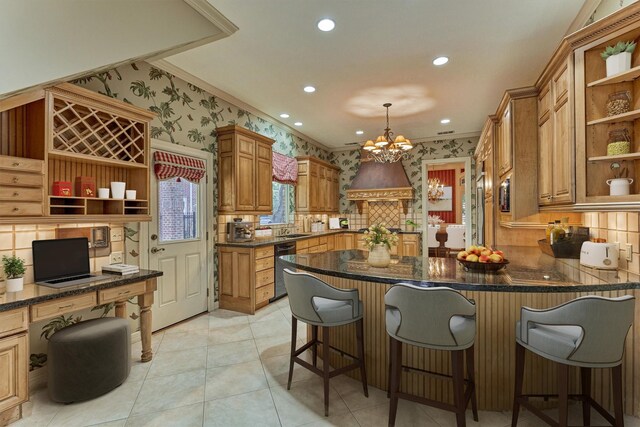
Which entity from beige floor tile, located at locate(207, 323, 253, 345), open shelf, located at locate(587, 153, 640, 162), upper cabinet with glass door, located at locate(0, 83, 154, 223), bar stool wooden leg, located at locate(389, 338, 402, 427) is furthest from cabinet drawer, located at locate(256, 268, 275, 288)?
open shelf, located at locate(587, 153, 640, 162)

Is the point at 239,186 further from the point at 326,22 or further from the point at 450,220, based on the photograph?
the point at 450,220

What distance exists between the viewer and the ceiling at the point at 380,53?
250 centimetres

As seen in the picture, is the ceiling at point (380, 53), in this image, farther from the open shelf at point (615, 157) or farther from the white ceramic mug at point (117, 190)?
the white ceramic mug at point (117, 190)

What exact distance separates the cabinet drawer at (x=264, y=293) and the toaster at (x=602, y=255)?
3.48m

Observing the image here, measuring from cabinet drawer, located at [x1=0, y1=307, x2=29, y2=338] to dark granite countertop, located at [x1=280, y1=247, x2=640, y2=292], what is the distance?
1.81 metres

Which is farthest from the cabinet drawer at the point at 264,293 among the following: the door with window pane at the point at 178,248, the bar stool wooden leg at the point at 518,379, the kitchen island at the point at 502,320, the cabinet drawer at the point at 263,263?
the bar stool wooden leg at the point at 518,379

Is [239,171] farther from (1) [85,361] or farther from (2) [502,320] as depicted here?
(2) [502,320]

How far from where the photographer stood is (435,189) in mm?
10625

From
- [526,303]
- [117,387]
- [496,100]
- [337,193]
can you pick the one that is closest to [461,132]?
[496,100]

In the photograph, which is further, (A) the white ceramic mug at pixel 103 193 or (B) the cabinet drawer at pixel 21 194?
(A) the white ceramic mug at pixel 103 193

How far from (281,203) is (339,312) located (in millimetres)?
3982

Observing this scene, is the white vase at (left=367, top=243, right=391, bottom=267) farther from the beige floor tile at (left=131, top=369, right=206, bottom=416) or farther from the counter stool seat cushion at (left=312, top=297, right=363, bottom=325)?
the beige floor tile at (left=131, top=369, right=206, bottom=416)

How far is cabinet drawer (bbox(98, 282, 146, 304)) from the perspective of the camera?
93.7 inches

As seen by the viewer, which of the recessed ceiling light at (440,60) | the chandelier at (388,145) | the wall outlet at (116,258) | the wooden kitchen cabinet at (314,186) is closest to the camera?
the wall outlet at (116,258)
